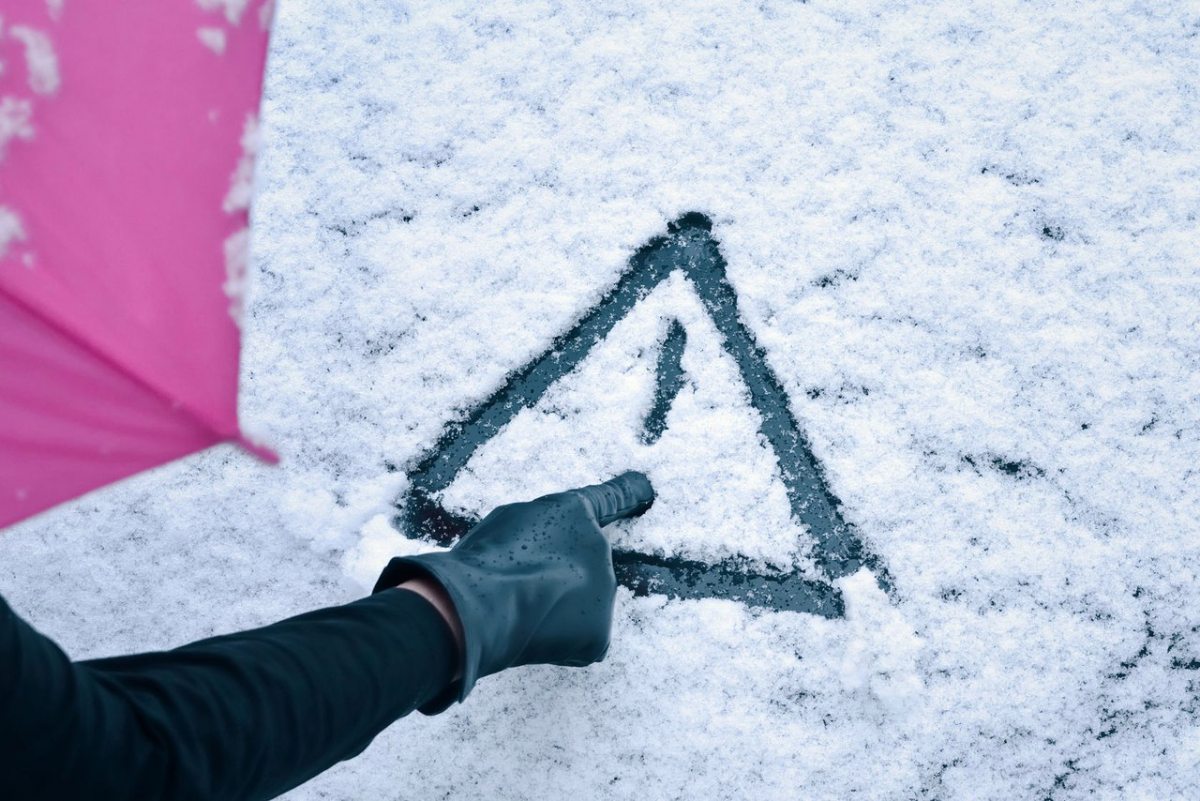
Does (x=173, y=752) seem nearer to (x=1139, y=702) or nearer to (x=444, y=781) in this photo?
(x=444, y=781)

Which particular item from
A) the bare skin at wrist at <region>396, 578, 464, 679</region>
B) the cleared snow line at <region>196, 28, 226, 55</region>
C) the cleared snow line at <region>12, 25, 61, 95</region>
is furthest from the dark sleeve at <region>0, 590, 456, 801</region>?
the cleared snow line at <region>196, 28, 226, 55</region>

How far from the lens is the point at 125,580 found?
1.61m

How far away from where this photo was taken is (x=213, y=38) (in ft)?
2.73

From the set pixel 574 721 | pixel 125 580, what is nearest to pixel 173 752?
pixel 574 721

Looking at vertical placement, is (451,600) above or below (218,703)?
below

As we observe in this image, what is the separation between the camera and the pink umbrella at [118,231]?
0.71 metres

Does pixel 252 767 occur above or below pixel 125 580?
above

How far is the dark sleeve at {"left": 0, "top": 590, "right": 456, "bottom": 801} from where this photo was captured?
635mm

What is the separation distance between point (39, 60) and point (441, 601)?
0.70 m

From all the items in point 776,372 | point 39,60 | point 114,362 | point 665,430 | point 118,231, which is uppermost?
point 39,60

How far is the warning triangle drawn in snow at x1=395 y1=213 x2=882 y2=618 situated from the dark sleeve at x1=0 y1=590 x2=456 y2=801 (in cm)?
56

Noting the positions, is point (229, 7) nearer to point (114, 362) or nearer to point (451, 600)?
point (114, 362)

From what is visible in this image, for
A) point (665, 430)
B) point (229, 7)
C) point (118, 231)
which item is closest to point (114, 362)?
point (118, 231)

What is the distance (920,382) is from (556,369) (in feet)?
2.20
